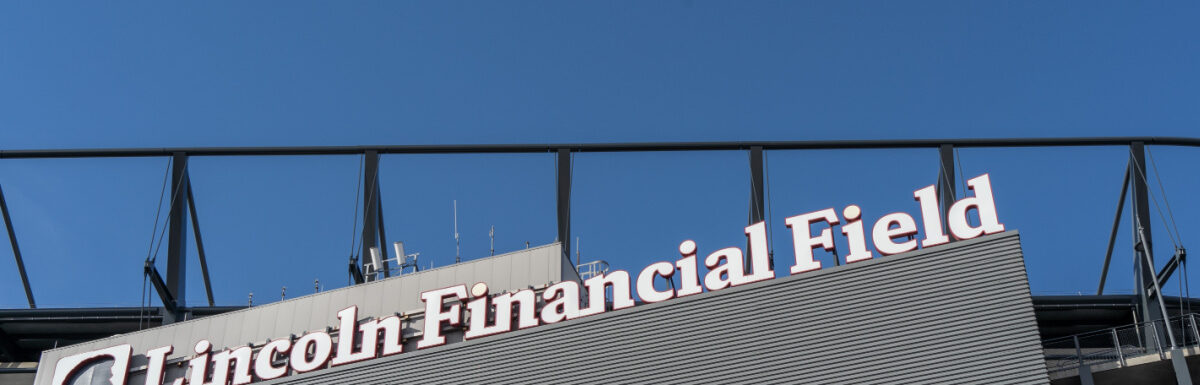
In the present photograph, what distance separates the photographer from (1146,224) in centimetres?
4559

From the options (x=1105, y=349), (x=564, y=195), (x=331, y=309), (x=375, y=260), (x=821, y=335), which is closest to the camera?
(x=821, y=335)

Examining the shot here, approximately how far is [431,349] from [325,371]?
11.9 ft

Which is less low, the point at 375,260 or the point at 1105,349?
the point at 375,260

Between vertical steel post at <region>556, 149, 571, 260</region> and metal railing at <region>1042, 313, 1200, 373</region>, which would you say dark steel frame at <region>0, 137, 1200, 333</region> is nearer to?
vertical steel post at <region>556, 149, 571, 260</region>

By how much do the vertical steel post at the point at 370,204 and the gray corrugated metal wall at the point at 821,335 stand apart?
44.6 feet

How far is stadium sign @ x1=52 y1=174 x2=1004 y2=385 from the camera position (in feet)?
104

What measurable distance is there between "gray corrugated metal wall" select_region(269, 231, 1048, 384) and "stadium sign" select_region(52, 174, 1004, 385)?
0.65 metres

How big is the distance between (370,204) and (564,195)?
767 cm

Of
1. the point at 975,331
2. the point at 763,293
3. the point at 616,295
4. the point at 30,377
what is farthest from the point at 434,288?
the point at 30,377

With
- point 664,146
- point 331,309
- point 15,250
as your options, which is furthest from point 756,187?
point 15,250

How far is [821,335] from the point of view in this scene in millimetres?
30406

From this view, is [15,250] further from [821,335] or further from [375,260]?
[821,335]

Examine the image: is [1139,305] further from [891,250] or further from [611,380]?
[611,380]

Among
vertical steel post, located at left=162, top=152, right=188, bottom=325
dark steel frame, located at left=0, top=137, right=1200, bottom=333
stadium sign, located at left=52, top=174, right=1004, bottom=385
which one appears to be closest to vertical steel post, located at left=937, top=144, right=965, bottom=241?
dark steel frame, located at left=0, top=137, right=1200, bottom=333
